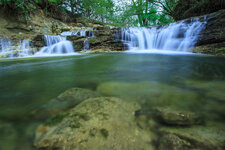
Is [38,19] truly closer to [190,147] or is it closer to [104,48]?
[104,48]

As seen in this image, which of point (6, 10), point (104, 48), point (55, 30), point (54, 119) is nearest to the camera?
point (54, 119)

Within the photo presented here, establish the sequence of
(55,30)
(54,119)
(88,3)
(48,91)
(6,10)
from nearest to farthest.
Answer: (54,119) < (48,91) < (6,10) < (55,30) < (88,3)

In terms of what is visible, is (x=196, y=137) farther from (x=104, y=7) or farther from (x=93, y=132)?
(x=104, y=7)

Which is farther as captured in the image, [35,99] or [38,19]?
[38,19]

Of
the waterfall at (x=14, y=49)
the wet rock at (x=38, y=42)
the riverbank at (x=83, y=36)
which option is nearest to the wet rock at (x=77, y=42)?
the riverbank at (x=83, y=36)

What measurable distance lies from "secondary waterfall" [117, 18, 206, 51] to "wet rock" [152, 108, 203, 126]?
6.12 meters

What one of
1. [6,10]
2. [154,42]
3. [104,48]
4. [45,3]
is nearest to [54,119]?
[104,48]

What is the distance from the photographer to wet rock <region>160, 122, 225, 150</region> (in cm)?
63

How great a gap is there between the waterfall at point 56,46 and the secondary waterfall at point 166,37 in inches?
145

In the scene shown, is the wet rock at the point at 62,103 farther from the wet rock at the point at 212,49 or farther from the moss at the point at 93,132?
the wet rock at the point at 212,49

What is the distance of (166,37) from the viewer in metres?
7.09

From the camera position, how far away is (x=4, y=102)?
3.82ft

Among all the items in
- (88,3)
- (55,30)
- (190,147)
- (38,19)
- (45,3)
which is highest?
(88,3)

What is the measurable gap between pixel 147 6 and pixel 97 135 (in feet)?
52.4
